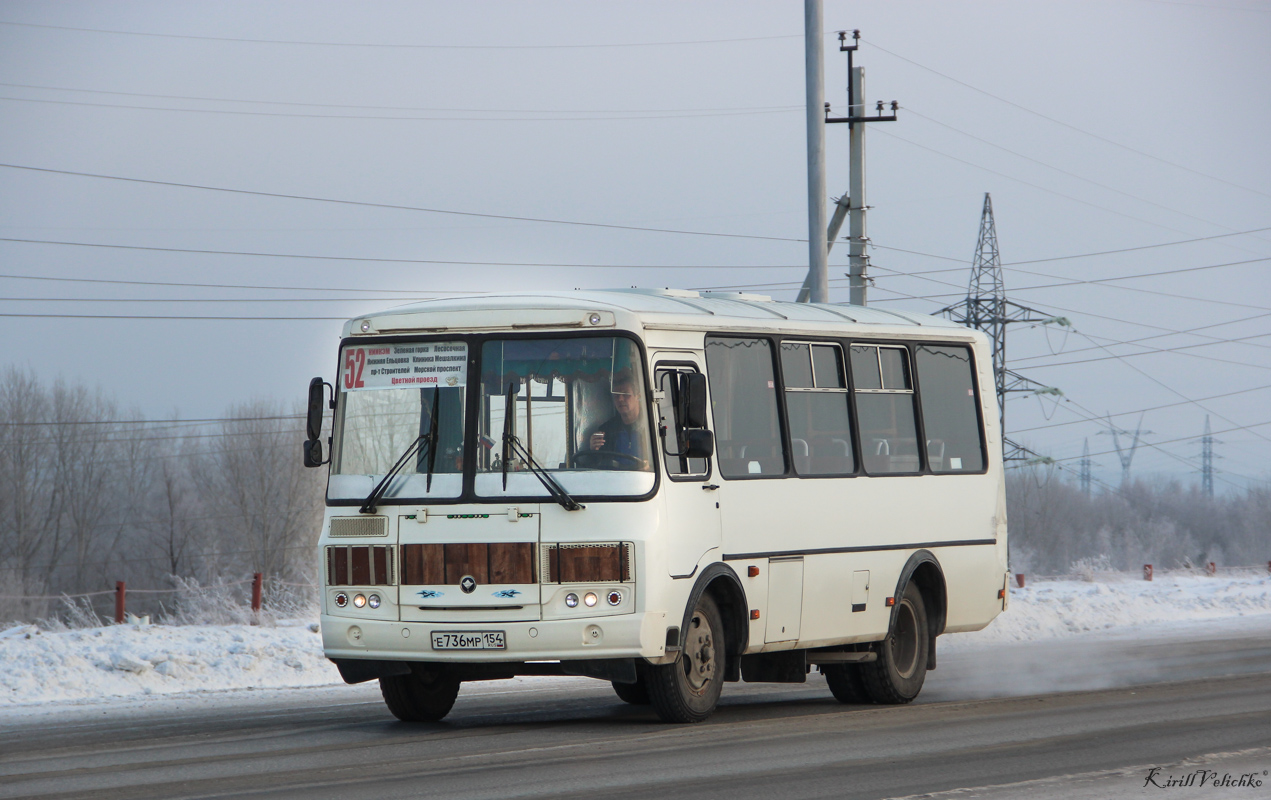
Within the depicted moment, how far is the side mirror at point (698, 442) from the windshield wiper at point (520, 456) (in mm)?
895

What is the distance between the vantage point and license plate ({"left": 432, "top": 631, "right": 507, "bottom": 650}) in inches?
421

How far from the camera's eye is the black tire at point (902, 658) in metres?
13.5

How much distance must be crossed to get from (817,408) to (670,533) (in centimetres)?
264

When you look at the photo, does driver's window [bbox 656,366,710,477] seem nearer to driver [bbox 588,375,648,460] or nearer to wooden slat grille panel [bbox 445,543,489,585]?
driver [bbox 588,375,648,460]

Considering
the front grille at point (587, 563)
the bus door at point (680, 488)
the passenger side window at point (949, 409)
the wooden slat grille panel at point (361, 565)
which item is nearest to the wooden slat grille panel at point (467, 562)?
the front grille at point (587, 563)

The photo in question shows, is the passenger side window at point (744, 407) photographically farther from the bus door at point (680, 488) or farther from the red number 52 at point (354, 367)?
the red number 52 at point (354, 367)

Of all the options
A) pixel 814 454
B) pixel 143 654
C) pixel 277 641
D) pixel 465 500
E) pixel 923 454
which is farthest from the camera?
pixel 277 641

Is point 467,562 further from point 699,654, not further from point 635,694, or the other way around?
point 635,694

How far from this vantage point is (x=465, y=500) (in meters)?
10.9

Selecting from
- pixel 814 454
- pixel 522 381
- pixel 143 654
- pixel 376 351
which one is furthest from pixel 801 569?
pixel 143 654

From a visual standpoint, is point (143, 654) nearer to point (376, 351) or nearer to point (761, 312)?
point (376, 351)

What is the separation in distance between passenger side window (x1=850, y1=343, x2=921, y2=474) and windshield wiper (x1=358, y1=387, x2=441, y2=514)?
4073 millimetres

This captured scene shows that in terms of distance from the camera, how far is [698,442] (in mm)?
10969

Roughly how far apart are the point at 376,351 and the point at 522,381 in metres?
1.21
